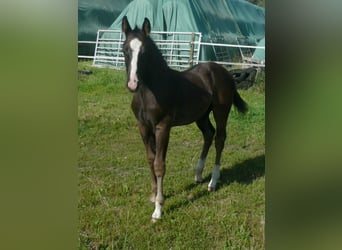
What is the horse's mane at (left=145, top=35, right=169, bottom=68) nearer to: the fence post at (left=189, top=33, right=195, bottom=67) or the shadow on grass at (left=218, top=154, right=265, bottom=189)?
the fence post at (left=189, top=33, right=195, bottom=67)

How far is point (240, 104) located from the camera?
2131 mm

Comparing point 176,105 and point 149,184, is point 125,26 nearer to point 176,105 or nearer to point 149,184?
point 176,105

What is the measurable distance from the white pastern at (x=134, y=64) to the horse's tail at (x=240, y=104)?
0.55m

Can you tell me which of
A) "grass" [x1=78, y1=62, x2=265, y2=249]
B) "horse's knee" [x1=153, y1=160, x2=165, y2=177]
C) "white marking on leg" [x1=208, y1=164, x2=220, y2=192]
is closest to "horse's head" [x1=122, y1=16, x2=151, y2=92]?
"grass" [x1=78, y1=62, x2=265, y2=249]

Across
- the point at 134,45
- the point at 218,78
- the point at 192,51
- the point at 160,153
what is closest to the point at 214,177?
the point at 160,153

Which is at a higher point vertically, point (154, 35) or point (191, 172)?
point (154, 35)

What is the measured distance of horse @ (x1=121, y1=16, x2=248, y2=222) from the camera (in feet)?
7.23

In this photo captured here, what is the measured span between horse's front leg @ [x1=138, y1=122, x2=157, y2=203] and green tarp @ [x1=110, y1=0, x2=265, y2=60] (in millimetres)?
522

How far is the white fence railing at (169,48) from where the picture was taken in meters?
2.10

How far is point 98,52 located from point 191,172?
2.70 ft

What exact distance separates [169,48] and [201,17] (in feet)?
0.76

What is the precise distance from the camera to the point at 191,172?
90.6 inches
